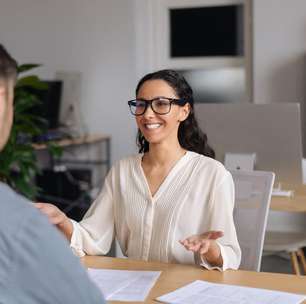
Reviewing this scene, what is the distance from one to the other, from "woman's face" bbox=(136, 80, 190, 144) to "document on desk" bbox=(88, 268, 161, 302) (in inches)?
16.6

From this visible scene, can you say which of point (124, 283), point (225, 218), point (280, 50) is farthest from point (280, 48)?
point (124, 283)

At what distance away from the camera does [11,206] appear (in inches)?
29.5

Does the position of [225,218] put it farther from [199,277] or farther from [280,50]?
[280,50]

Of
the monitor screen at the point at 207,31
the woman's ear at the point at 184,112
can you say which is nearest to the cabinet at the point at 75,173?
the monitor screen at the point at 207,31

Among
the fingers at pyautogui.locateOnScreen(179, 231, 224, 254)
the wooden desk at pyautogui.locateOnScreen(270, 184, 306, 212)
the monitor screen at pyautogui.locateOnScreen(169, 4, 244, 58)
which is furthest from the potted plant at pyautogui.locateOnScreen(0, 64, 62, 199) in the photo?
the fingers at pyautogui.locateOnScreen(179, 231, 224, 254)

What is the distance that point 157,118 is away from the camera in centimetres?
177

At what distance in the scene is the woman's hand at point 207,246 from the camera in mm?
1479

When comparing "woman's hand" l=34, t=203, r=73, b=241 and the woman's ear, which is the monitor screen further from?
"woman's hand" l=34, t=203, r=73, b=241

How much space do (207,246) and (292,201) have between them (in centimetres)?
114

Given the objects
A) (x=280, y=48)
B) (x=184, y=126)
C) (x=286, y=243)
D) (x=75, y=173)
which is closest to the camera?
(x=184, y=126)

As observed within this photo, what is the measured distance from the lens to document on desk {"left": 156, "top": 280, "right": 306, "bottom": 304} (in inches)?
52.6

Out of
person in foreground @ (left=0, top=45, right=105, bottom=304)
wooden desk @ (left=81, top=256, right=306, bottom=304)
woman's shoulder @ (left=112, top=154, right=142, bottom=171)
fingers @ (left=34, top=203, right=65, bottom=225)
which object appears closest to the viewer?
person in foreground @ (left=0, top=45, right=105, bottom=304)

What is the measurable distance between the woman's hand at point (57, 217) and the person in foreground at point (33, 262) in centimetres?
89

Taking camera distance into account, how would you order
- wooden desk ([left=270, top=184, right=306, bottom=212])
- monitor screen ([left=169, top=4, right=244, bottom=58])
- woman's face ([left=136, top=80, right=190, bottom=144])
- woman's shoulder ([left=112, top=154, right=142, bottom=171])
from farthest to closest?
monitor screen ([left=169, top=4, right=244, bottom=58]), wooden desk ([left=270, top=184, right=306, bottom=212]), woman's shoulder ([left=112, top=154, right=142, bottom=171]), woman's face ([left=136, top=80, right=190, bottom=144])
